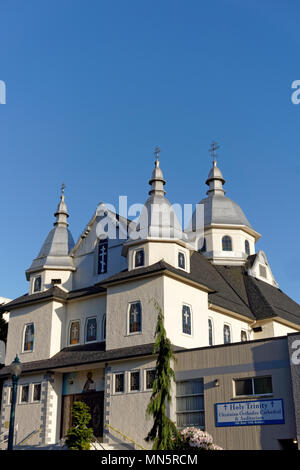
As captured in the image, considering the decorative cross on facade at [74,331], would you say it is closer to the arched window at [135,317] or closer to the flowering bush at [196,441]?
the arched window at [135,317]

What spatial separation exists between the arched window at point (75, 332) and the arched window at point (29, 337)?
2.47 m

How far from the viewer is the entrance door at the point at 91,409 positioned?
3166cm

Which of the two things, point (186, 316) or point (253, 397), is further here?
point (186, 316)

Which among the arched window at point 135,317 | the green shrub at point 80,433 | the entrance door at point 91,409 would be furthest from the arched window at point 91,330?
the green shrub at point 80,433

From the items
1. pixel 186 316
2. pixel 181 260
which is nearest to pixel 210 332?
pixel 186 316

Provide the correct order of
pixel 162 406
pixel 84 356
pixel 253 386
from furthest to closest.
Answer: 1. pixel 84 356
2. pixel 253 386
3. pixel 162 406

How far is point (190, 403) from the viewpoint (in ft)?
92.7

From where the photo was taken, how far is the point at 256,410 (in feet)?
84.6

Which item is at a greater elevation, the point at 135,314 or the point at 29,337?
the point at 135,314

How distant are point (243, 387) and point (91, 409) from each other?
9.37 metres

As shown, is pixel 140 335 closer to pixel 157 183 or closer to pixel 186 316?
pixel 186 316

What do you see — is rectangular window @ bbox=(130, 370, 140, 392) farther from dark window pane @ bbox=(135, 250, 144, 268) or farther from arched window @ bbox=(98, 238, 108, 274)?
arched window @ bbox=(98, 238, 108, 274)

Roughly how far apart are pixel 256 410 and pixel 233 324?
1176cm
